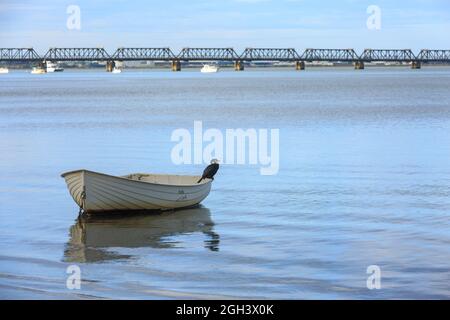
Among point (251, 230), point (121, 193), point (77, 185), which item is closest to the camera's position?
point (251, 230)

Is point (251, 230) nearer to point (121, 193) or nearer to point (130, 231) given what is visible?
point (130, 231)

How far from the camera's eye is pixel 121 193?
2777cm

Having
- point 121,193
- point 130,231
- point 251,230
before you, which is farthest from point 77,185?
point 251,230

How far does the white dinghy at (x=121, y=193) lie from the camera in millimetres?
27422

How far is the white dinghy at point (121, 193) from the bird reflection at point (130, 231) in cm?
27

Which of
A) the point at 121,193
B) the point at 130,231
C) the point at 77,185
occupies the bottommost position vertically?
the point at 130,231

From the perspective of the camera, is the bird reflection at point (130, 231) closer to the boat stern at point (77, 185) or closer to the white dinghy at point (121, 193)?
the white dinghy at point (121, 193)

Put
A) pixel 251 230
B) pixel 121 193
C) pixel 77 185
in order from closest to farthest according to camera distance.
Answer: pixel 251 230, pixel 77 185, pixel 121 193

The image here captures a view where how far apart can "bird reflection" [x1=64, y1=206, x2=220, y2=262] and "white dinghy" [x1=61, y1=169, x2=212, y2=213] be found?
0.88 ft

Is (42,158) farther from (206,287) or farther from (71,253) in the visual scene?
(206,287)

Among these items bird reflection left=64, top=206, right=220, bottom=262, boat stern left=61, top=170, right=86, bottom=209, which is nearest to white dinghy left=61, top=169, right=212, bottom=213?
boat stern left=61, top=170, right=86, bottom=209

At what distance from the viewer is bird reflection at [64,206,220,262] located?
75.2 feet

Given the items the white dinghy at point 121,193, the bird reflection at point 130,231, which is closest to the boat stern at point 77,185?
the white dinghy at point 121,193

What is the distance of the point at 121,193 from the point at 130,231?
236 cm
